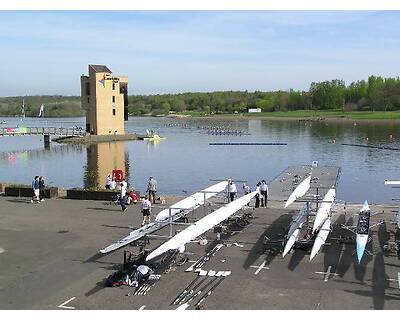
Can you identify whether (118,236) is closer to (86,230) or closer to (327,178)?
(86,230)

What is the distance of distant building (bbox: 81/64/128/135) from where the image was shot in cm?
9825

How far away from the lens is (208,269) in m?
16.0

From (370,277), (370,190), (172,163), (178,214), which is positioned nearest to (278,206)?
(178,214)

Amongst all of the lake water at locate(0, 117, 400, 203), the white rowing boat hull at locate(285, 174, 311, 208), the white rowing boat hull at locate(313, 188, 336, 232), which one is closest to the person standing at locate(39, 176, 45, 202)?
the lake water at locate(0, 117, 400, 203)

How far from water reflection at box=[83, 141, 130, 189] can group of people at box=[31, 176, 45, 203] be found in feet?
59.0

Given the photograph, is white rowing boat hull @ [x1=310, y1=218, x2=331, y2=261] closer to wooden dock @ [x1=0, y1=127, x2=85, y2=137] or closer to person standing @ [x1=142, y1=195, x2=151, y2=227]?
person standing @ [x1=142, y1=195, x2=151, y2=227]

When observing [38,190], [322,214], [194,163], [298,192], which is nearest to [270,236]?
[322,214]

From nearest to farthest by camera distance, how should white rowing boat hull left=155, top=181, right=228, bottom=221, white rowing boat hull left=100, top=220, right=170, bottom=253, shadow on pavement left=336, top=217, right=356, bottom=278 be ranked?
shadow on pavement left=336, top=217, right=356, bottom=278, white rowing boat hull left=100, top=220, right=170, bottom=253, white rowing boat hull left=155, top=181, right=228, bottom=221

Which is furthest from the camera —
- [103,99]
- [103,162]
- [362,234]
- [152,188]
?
[103,99]

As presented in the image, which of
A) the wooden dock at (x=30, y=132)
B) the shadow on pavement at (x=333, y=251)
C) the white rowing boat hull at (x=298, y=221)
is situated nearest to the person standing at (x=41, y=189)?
the white rowing boat hull at (x=298, y=221)

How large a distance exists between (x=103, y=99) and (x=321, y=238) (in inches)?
3334

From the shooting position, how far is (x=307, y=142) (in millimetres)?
94500

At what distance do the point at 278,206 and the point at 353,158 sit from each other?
4286 cm

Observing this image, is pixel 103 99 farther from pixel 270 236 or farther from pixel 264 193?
pixel 270 236
